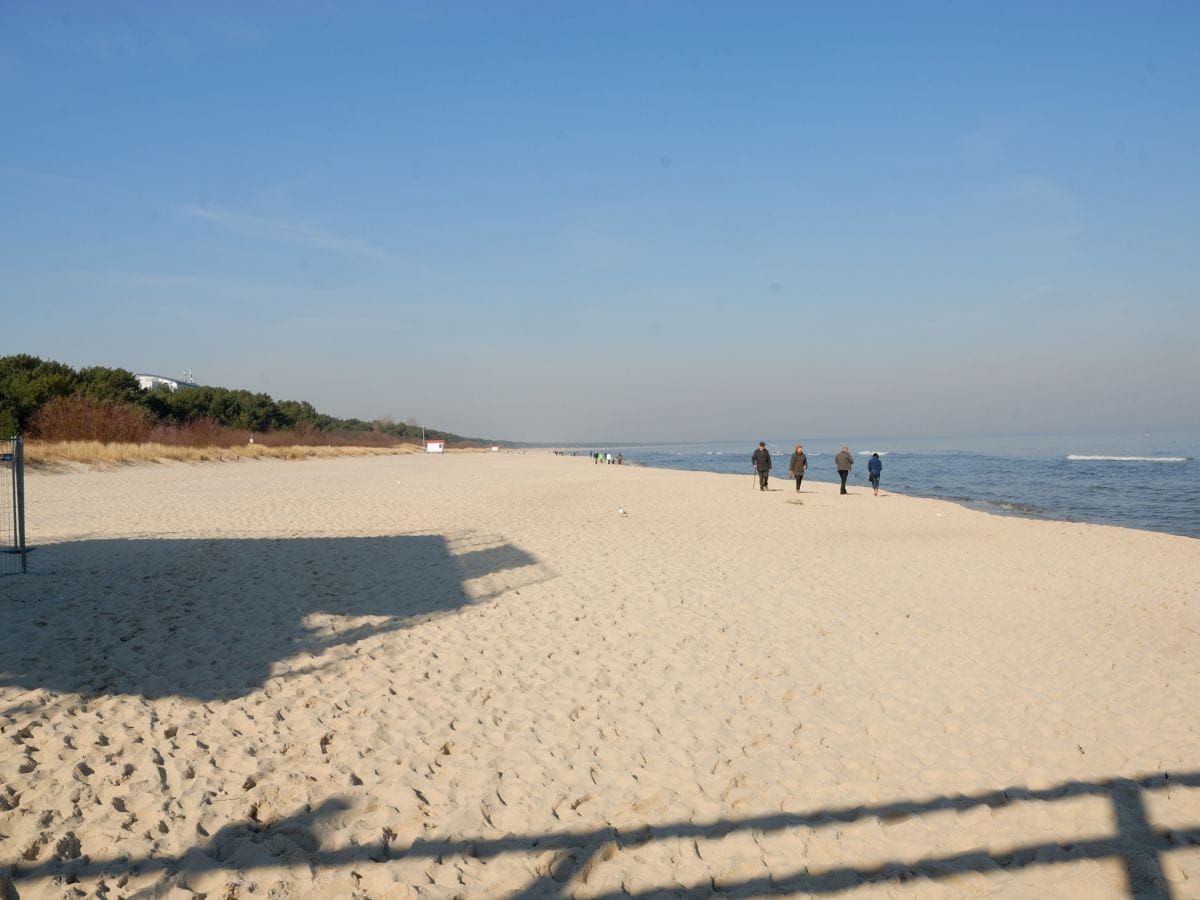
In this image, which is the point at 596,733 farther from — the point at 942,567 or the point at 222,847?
the point at 942,567

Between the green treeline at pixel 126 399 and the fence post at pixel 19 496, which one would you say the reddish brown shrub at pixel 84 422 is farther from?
the fence post at pixel 19 496

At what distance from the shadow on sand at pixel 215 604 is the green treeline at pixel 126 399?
1140 inches

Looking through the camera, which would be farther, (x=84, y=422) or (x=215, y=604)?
(x=84, y=422)

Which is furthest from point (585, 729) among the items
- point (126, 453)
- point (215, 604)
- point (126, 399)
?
point (126, 399)

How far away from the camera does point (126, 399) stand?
5081cm

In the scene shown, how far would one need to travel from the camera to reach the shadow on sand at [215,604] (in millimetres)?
6562

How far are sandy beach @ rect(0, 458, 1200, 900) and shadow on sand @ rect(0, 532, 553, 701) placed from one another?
0.18ft

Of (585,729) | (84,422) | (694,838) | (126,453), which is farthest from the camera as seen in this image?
(84,422)

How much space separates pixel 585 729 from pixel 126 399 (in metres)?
54.1

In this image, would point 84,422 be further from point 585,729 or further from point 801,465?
point 585,729

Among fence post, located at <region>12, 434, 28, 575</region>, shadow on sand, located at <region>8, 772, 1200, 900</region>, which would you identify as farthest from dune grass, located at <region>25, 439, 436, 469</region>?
shadow on sand, located at <region>8, 772, 1200, 900</region>

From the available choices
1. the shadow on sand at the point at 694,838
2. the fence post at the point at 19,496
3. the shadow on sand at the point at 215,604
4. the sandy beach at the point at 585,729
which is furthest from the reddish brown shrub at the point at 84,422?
the shadow on sand at the point at 694,838

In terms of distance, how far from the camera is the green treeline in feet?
122

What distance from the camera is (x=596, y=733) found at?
230 inches
